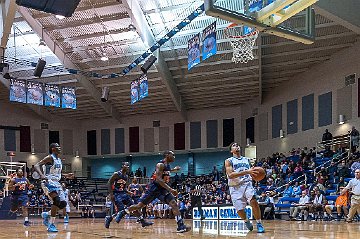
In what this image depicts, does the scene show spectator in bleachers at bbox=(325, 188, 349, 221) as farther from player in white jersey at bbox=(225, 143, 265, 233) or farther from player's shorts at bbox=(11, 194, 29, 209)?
player's shorts at bbox=(11, 194, 29, 209)

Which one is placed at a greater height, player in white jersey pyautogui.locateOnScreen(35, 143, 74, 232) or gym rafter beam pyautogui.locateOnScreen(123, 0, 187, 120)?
gym rafter beam pyautogui.locateOnScreen(123, 0, 187, 120)

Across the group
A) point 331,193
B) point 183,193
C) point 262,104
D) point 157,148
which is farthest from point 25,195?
point 157,148

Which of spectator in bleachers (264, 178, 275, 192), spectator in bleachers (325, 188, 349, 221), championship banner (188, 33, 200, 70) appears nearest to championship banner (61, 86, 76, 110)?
championship banner (188, 33, 200, 70)

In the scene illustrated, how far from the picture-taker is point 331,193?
68.3 ft

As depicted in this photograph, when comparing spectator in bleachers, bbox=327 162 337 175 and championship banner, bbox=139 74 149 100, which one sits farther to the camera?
championship banner, bbox=139 74 149 100

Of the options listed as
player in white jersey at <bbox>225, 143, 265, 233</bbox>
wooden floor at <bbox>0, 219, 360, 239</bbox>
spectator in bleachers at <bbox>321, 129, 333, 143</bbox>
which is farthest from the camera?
spectator in bleachers at <bbox>321, 129, 333, 143</bbox>

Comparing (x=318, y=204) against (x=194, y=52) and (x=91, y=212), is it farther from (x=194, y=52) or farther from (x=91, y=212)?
(x=91, y=212)

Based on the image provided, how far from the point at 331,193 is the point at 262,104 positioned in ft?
49.1

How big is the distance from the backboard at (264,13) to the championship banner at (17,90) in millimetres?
18238

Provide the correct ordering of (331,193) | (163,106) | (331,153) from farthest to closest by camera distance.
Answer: (163,106)
(331,153)
(331,193)

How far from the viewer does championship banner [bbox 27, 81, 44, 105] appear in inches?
1073

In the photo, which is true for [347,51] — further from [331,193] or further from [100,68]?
[100,68]

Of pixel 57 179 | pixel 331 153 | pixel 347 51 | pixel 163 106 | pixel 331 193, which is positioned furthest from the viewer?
pixel 163 106

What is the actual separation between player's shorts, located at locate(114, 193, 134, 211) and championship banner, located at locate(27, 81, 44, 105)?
49.0 ft
